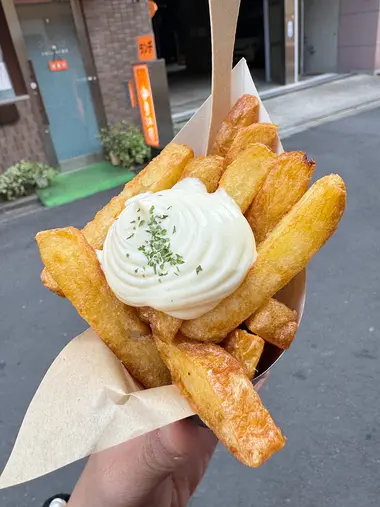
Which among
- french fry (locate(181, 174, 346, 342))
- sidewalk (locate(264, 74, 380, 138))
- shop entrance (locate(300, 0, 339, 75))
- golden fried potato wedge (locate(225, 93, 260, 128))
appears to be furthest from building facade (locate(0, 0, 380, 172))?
shop entrance (locate(300, 0, 339, 75))

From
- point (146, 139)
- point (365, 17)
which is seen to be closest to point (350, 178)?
point (146, 139)

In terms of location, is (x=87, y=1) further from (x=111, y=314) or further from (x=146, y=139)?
(x=111, y=314)

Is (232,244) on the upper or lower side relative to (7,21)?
lower

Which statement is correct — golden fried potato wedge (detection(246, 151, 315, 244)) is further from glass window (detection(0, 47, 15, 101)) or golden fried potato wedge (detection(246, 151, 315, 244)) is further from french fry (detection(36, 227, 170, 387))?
glass window (detection(0, 47, 15, 101))

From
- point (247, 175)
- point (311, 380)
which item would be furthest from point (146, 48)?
point (247, 175)

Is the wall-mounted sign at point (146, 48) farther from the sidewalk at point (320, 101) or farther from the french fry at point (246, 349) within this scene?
the french fry at point (246, 349)

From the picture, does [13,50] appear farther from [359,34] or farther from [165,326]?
[359,34]
